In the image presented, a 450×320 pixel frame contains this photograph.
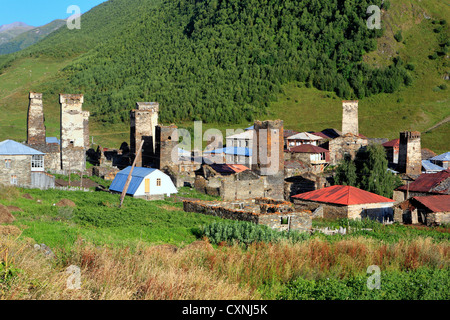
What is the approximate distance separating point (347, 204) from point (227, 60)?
67.2 m

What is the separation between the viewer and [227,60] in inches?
3558

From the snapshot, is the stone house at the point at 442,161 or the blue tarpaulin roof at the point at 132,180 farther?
the stone house at the point at 442,161

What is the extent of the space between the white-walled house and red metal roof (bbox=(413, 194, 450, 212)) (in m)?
13.5

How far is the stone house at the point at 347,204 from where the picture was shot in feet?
88.2

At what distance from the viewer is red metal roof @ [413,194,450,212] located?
84.6 feet

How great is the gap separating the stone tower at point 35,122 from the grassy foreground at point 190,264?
1940 centimetres

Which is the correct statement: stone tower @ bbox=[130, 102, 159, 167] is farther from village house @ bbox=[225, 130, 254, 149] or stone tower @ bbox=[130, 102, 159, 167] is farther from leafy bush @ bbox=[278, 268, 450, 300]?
leafy bush @ bbox=[278, 268, 450, 300]

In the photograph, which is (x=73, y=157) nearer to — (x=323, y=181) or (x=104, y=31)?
(x=323, y=181)

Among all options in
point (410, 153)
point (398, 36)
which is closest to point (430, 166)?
point (410, 153)

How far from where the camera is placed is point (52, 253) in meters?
10.5

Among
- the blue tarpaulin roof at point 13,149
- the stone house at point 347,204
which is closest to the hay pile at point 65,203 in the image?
the blue tarpaulin roof at point 13,149

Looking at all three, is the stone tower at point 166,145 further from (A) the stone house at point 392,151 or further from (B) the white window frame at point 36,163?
Result: (A) the stone house at point 392,151
